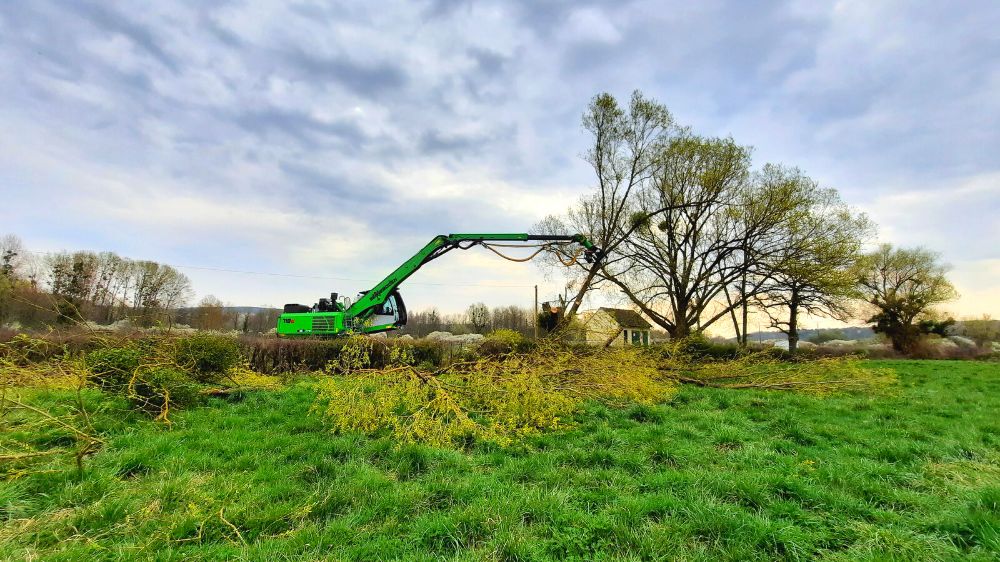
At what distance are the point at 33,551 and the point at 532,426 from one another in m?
4.05

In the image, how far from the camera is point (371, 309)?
12.0 metres

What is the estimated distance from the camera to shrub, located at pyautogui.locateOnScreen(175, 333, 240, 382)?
21.1 ft

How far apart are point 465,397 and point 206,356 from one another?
14.6 feet

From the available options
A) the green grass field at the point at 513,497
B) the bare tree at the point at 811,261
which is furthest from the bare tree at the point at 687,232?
the green grass field at the point at 513,497

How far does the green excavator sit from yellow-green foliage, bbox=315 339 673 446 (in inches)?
188

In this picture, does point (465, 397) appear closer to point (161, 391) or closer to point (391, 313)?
point (161, 391)

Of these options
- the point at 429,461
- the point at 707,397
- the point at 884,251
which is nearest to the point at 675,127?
the point at 707,397

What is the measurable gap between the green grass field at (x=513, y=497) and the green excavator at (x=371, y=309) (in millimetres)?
6403

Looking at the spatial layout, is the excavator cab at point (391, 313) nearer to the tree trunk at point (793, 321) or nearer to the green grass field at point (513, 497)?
the green grass field at point (513, 497)

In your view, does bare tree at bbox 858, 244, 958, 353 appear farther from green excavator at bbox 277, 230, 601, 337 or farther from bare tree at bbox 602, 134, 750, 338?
green excavator at bbox 277, 230, 601, 337

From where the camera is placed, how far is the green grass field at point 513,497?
2.35m

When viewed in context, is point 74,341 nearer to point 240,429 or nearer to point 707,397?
point 240,429

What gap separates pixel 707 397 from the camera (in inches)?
304

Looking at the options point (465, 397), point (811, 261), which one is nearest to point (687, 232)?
point (811, 261)
